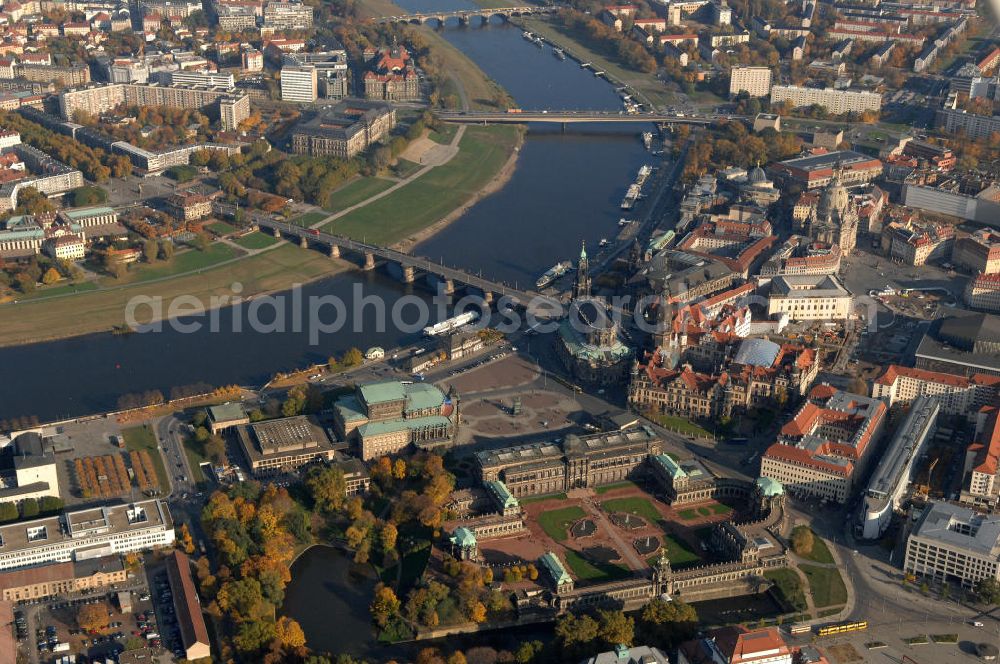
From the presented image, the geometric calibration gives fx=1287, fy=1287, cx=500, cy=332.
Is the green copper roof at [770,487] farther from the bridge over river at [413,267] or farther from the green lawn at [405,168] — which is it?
the green lawn at [405,168]

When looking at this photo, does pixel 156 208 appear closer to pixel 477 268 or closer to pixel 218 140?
pixel 218 140

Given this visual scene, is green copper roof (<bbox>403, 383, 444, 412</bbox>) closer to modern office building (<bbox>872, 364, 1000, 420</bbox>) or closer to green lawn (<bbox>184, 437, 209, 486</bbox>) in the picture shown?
green lawn (<bbox>184, 437, 209, 486</bbox>)

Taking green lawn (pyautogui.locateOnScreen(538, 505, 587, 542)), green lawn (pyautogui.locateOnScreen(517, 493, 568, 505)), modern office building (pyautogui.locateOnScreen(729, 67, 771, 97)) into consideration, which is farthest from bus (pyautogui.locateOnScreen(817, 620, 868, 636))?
modern office building (pyautogui.locateOnScreen(729, 67, 771, 97))

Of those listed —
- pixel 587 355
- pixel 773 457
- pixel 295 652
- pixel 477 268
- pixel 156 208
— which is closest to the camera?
pixel 295 652

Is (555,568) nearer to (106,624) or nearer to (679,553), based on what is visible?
(679,553)

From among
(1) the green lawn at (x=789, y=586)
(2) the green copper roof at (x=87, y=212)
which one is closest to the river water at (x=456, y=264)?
(2) the green copper roof at (x=87, y=212)

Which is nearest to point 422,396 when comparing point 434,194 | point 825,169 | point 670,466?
point 670,466

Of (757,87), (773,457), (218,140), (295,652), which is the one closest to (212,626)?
(295,652)

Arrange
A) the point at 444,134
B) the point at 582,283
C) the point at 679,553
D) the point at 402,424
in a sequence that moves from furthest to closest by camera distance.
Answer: the point at 444,134 → the point at 582,283 → the point at 402,424 → the point at 679,553
